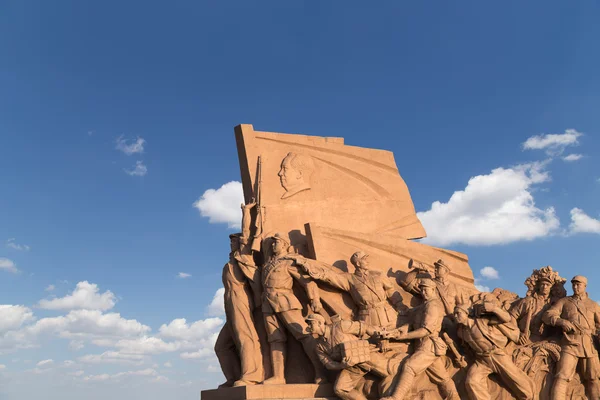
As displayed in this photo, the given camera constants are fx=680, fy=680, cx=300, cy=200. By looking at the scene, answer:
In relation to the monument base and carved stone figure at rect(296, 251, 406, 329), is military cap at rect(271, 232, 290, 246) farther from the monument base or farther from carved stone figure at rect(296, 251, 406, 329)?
the monument base

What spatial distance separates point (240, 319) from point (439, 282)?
2.60m

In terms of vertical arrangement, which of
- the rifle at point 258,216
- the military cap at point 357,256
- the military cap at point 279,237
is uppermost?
the rifle at point 258,216

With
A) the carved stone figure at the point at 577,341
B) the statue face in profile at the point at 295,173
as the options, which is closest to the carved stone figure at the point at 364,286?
the statue face in profile at the point at 295,173

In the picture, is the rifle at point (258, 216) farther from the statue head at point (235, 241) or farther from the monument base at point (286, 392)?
the monument base at point (286, 392)

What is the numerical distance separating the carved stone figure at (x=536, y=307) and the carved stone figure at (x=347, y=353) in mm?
2117

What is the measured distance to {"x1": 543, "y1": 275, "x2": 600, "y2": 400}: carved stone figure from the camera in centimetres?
816

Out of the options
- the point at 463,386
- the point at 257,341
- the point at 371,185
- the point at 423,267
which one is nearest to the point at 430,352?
the point at 463,386

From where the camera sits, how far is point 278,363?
324 inches

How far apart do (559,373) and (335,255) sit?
3.07m

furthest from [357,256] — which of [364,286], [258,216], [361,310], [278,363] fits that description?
[278,363]

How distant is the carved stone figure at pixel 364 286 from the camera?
→ 8203mm

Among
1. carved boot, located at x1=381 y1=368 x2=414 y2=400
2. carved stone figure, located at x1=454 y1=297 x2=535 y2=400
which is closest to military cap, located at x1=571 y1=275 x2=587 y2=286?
carved stone figure, located at x1=454 y1=297 x2=535 y2=400

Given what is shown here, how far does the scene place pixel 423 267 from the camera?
8836 mm

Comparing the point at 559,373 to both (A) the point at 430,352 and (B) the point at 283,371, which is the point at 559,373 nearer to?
(A) the point at 430,352
